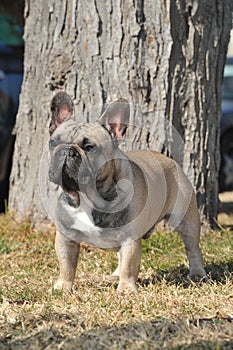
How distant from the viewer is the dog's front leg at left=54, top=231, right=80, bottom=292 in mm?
4805

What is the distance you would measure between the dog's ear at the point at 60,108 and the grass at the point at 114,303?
1.09 m

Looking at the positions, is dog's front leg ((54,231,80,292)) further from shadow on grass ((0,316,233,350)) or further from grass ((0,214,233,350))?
shadow on grass ((0,316,233,350))

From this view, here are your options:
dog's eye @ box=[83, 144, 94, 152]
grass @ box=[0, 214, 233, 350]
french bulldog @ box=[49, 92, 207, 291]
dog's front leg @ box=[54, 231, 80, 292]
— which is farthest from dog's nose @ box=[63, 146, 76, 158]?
grass @ box=[0, 214, 233, 350]

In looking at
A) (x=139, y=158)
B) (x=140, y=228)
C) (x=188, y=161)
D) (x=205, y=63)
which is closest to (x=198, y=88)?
(x=205, y=63)

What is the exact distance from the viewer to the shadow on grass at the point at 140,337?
3518 millimetres

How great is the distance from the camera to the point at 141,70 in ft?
21.1

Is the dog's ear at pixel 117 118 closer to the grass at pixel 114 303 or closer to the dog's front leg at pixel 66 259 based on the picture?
the dog's front leg at pixel 66 259

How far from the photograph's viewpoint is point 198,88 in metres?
6.67

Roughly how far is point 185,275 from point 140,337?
71.0 inches

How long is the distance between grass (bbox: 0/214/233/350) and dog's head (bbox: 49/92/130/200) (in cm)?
71

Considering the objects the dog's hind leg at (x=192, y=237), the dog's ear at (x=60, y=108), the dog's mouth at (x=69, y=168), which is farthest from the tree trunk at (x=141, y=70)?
the dog's mouth at (x=69, y=168)

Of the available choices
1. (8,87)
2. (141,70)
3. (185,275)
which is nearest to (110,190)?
(185,275)

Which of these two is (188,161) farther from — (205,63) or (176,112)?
(205,63)

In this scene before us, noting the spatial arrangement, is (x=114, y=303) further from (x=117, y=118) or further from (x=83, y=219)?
(x=117, y=118)
